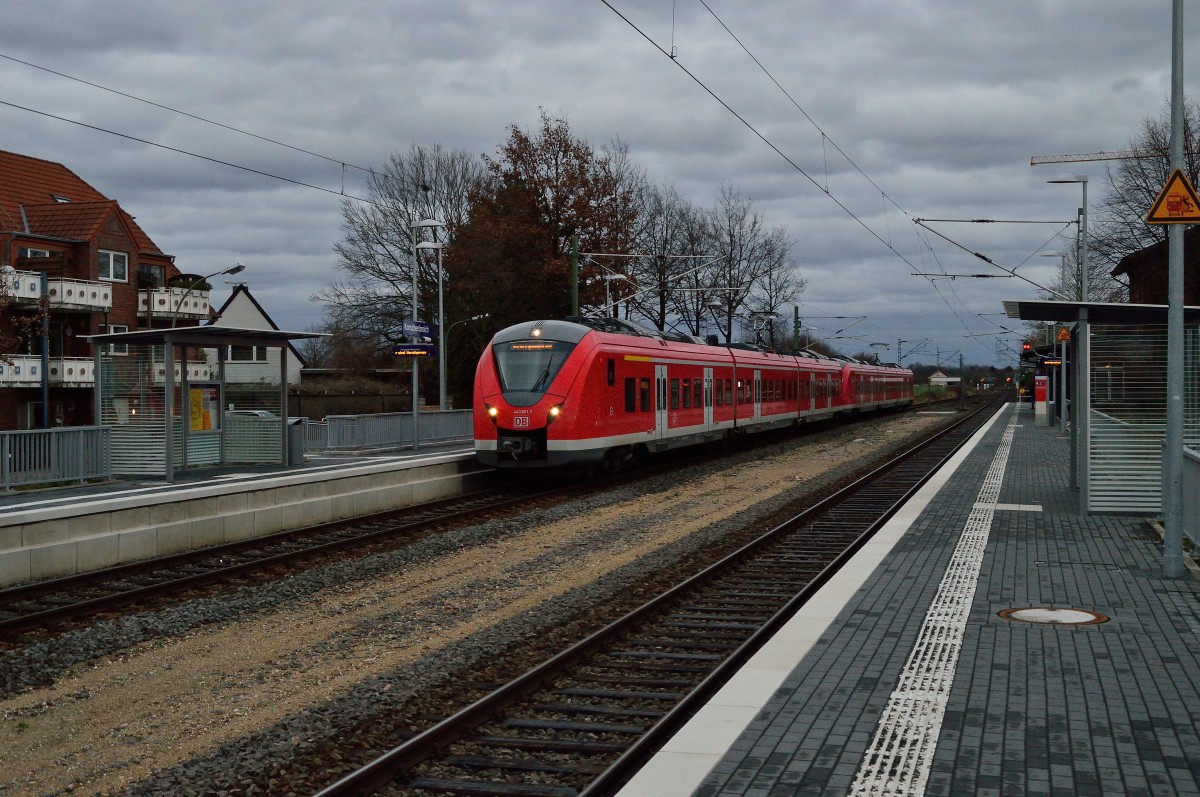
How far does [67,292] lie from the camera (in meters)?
42.4

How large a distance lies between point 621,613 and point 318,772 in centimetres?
431

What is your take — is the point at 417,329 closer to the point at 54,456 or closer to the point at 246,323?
the point at 54,456

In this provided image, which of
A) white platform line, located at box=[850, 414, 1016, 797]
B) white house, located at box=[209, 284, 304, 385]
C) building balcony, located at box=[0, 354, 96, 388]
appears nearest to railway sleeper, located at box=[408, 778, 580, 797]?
white platform line, located at box=[850, 414, 1016, 797]

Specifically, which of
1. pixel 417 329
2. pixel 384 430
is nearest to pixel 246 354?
pixel 384 430

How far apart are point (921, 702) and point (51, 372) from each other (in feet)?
135

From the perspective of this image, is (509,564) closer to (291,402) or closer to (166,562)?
(166,562)

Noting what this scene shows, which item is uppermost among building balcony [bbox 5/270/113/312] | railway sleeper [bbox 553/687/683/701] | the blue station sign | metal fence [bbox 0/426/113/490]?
building balcony [bbox 5/270/113/312]

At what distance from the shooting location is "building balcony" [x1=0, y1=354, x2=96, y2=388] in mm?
40156

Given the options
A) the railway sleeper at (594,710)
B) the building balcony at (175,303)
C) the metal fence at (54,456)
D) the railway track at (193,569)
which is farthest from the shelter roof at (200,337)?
the building balcony at (175,303)

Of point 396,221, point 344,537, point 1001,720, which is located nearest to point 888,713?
point 1001,720

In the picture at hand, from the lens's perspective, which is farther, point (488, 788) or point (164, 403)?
point (164, 403)

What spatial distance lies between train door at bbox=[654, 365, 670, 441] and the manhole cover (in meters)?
15.0

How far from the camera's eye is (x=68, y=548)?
12531mm

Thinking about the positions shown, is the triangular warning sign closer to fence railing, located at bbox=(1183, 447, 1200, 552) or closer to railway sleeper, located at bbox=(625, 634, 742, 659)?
fence railing, located at bbox=(1183, 447, 1200, 552)
